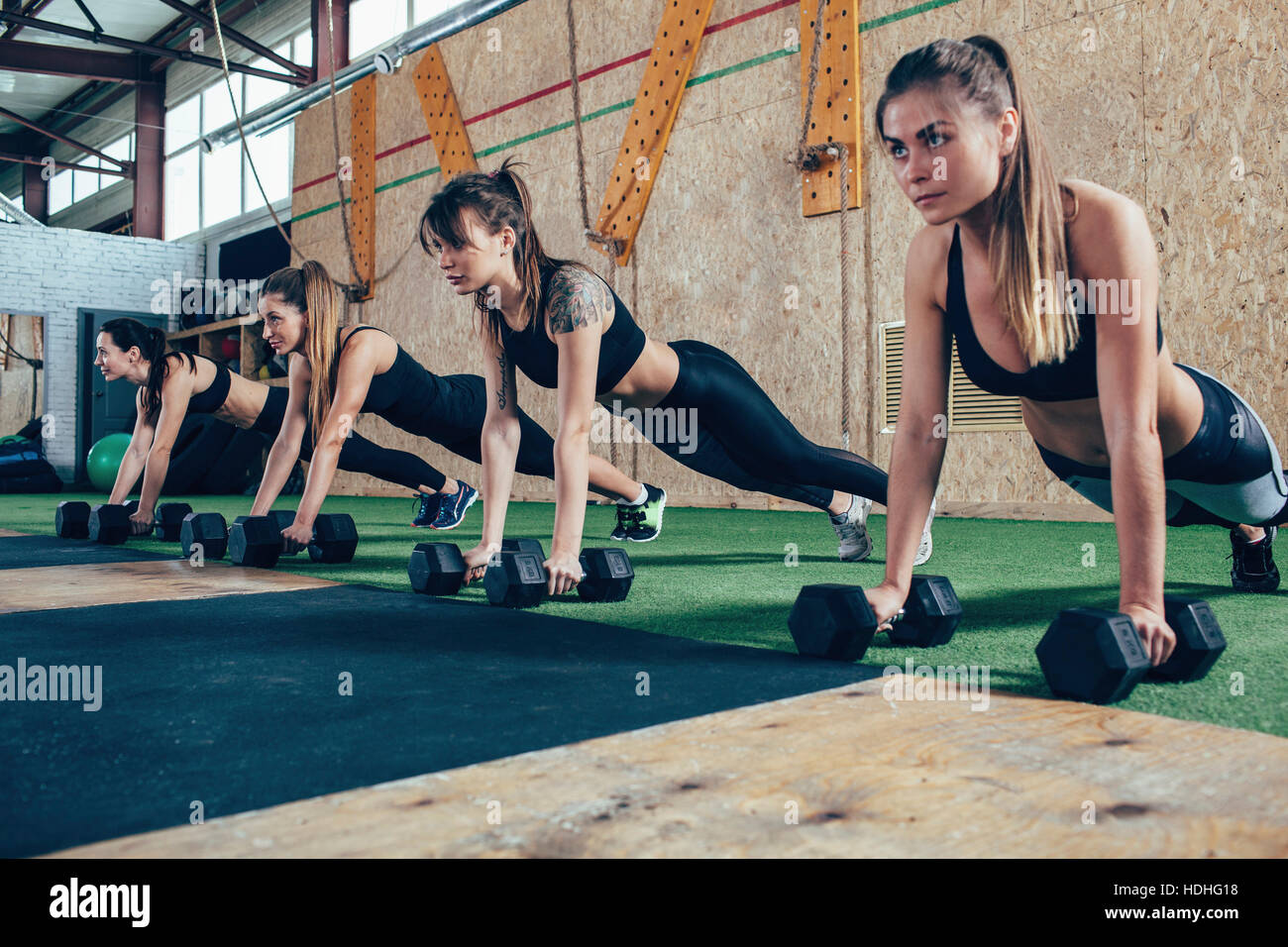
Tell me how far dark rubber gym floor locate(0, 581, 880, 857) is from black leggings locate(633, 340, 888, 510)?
3.03 feet

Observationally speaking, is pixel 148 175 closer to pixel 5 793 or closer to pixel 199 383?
pixel 199 383

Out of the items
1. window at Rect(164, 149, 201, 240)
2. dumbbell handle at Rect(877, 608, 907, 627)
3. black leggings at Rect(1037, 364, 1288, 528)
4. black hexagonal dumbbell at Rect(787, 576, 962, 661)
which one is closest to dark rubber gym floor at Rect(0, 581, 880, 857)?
black hexagonal dumbbell at Rect(787, 576, 962, 661)

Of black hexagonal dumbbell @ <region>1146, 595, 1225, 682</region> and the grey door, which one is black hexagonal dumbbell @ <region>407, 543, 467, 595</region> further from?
the grey door

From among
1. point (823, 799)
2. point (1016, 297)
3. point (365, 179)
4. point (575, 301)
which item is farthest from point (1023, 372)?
point (365, 179)

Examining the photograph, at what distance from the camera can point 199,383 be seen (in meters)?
3.68

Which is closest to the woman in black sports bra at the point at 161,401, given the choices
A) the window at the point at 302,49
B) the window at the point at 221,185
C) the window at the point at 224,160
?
the window at the point at 224,160

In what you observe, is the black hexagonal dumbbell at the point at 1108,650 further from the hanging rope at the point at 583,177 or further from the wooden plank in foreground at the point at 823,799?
the hanging rope at the point at 583,177

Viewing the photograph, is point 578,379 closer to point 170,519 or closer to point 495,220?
point 495,220

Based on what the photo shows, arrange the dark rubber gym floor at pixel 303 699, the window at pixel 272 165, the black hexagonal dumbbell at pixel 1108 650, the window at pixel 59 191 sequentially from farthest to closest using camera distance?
the window at pixel 59 191 < the window at pixel 272 165 < the black hexagonal dumbbell at pixel 1108 650 < the dark rubber gym floor at pixel 303 699

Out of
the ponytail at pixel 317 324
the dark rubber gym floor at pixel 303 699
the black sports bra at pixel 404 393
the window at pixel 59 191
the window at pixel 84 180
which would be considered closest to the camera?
the dark rubber gym floor at pixel 303 699

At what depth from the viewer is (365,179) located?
24.3 ft

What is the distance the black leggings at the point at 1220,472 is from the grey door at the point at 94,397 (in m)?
9.62

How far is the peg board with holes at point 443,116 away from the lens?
6652mm
